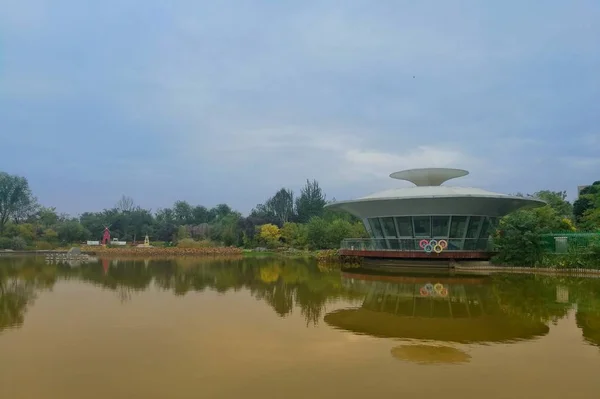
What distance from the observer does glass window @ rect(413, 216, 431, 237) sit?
2638 cm

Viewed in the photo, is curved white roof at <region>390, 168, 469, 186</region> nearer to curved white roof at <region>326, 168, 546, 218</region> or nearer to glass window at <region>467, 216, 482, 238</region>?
curved white roof at <region>326, 168, 546, 218</region>

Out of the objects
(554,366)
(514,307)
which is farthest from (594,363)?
(514,307)

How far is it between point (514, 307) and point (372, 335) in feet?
16.6

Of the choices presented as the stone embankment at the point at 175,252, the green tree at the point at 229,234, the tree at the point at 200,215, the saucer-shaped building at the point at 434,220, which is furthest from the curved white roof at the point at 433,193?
the tree at the point at 200,215

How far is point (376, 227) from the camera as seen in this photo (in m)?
29.0

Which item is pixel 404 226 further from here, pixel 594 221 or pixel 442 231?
pixel 594 221

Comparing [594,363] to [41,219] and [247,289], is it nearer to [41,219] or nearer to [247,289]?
[247,289]

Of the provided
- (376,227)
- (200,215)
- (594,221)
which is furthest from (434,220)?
(200,215)

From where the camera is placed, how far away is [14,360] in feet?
23.6

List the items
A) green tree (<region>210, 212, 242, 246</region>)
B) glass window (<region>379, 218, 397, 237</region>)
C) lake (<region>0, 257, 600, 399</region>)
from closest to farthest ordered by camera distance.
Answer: lake (<region>0, 257, 600, 399</region>)
glass window (<region>379, 218, 397, 237</region>)
green tree (<region>210, 212, 242, 246</region>)

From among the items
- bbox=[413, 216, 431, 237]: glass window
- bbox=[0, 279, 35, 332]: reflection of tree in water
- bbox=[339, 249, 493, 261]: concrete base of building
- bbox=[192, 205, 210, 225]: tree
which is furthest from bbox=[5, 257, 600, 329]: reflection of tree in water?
bbox=[192, 205, 210, 225]: tree

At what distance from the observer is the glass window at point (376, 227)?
28.7 m

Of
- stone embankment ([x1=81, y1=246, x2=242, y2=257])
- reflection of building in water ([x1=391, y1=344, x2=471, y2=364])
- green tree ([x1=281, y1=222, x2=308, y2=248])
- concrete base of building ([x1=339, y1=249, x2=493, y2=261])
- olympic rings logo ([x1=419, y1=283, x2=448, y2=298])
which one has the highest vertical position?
green tree ([x1=281, y1=222, x2=308, y2=248])

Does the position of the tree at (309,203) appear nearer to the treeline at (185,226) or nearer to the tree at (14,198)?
the treeline at (185,226)
